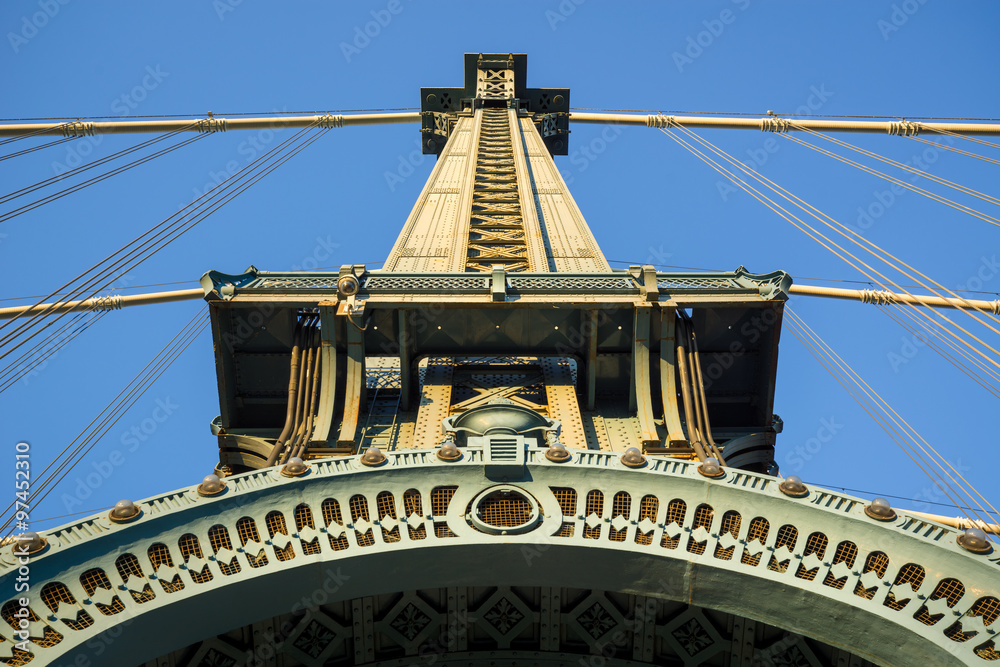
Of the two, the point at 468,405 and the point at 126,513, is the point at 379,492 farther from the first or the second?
the point at 468,405

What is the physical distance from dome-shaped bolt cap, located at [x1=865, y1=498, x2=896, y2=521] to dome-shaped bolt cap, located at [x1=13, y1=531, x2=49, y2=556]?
10.5 m

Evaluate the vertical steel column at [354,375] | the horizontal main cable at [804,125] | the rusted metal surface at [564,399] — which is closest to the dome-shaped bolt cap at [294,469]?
the vertical steel column at [354,375]

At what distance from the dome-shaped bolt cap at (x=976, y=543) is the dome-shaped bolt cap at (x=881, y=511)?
92cm

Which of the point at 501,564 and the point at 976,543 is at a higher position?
the point at 976,543

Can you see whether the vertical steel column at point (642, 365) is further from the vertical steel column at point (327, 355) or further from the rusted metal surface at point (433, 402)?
the vertical steel column at point (327, 355)

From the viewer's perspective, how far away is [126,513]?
1178cm

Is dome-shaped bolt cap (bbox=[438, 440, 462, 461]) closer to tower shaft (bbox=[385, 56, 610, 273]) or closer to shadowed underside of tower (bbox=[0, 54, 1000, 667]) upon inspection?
shadowed underside of tower (bbox=[0, 54, 1000, 667])

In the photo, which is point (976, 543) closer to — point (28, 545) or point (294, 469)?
point (294, 469)

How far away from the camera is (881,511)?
11.9m

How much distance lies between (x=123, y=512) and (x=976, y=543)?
1078 cm

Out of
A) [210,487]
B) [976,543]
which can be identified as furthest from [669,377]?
[210,487]

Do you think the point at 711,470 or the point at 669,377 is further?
the point at 669,377

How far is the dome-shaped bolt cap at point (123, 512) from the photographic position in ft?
38.5

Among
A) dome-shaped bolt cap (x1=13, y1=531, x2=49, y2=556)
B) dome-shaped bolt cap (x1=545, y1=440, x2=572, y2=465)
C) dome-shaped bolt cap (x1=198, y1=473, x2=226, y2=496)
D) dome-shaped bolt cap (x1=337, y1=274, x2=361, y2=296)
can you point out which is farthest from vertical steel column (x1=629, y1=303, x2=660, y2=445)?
dome-shaped bolt cap (x1=13, y1=531, x2=49, y2=556)
